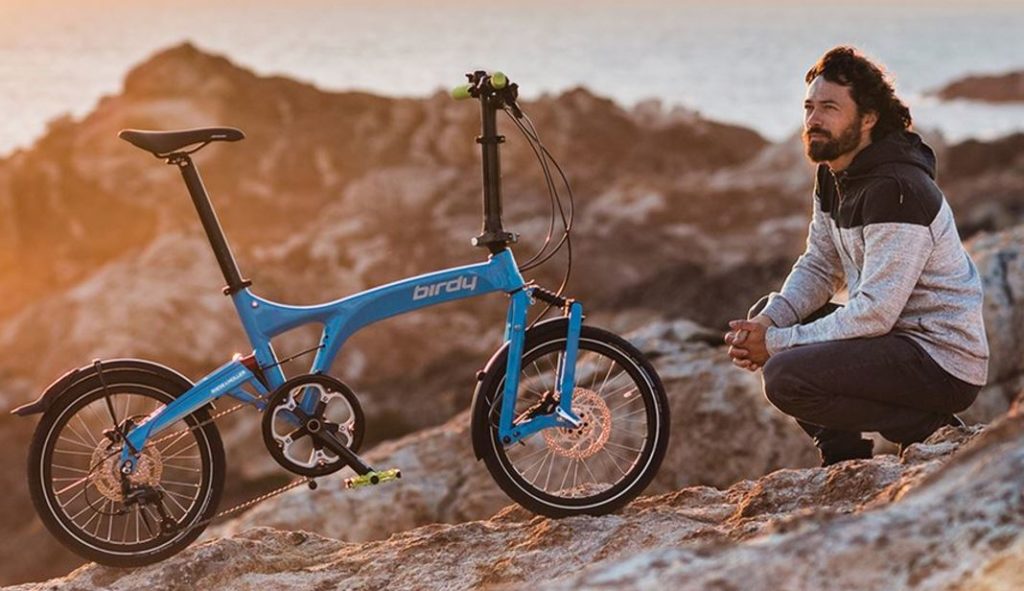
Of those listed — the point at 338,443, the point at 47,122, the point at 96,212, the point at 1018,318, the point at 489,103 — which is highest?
the point at 47,122

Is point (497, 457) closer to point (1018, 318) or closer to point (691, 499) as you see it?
point (691, 499)

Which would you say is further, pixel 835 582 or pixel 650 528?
pixel 650 528

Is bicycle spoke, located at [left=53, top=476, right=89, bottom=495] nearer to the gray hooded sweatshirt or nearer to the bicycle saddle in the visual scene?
the bicycle saddle

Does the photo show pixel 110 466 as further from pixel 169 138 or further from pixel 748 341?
pixel 748 341

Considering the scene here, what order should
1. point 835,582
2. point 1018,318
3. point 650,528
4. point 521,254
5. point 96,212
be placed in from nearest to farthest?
point 835,582, point 650,528, point 1018,318, point 521,254, point 96,212

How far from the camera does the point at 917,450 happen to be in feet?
19.1

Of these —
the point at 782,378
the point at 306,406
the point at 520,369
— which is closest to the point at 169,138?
the point at 306,406

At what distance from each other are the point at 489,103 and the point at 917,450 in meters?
2.46

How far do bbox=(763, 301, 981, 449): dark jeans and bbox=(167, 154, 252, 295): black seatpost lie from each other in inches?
94.9

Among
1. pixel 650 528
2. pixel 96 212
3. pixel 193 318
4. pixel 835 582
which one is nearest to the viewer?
pixel 835 582

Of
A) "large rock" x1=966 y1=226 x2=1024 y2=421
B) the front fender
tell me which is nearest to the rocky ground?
the front fender

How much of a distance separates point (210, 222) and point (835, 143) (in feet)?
9.14

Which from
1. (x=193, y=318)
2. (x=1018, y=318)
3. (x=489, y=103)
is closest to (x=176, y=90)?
(x=193, y=318)

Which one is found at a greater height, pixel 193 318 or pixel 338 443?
pixel 193 318
